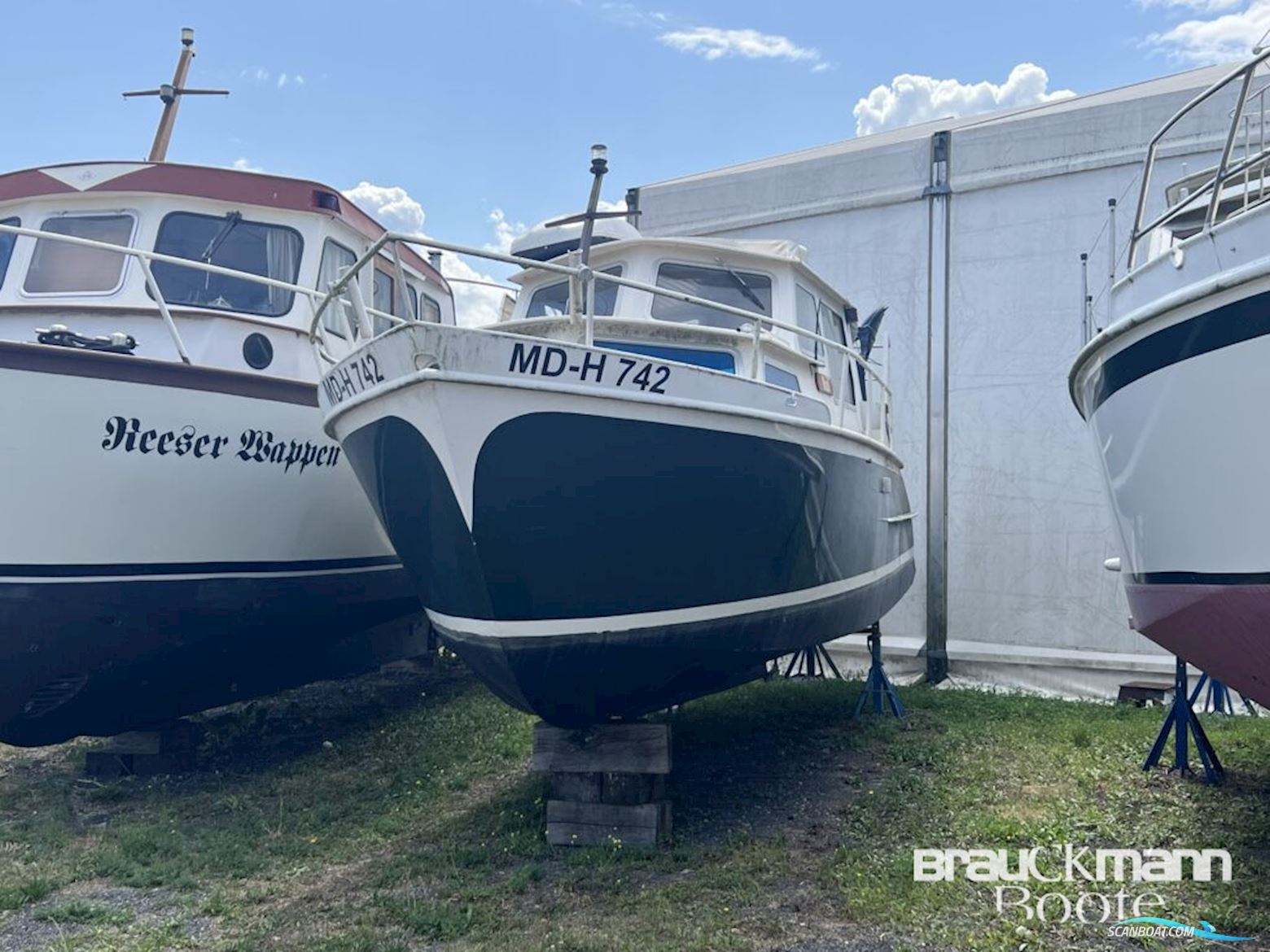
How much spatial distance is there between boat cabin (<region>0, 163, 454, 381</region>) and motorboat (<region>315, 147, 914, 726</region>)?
1340 millimetres

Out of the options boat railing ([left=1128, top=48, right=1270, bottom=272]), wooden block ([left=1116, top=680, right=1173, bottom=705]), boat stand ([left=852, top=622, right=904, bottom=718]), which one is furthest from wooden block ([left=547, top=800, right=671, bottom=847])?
wooden block ([left=1116, top=680, right=1173, bottom=705])

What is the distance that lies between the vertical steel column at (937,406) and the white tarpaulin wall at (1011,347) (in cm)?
3

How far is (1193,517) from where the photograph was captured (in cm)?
401

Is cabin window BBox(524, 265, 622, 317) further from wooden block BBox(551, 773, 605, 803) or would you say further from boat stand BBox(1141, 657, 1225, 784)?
boat stand BBox(1141, 657, 1225, 784)

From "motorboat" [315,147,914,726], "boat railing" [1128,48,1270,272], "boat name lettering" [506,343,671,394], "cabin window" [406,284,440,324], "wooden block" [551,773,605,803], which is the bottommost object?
"wooden block" [551,773,605,803]

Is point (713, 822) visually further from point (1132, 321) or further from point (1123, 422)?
point (1132, 321)

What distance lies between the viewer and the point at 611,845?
16.4 ft

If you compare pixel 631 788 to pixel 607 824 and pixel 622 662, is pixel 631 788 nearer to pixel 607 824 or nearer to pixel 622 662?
pixel 607 824

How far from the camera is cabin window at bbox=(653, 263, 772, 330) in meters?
6.34

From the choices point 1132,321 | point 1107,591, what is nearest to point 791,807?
point 1132,321

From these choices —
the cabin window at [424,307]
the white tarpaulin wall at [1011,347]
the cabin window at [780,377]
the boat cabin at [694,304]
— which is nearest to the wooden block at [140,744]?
the boat cabin at [694,304]

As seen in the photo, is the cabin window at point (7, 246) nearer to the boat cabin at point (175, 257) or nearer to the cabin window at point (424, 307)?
the boat cabin at point (175, 257)

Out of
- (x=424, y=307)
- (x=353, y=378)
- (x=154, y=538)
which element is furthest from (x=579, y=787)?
(x=424, y=307)

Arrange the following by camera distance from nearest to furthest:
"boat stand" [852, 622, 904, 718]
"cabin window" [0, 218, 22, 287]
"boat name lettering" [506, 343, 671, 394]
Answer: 1. "boat name lettering" [506, 343, 671, 394]
2. "cabin window" [0, 218, 22, 287]
3. "boat stand" [852, 622, 904, 718]
